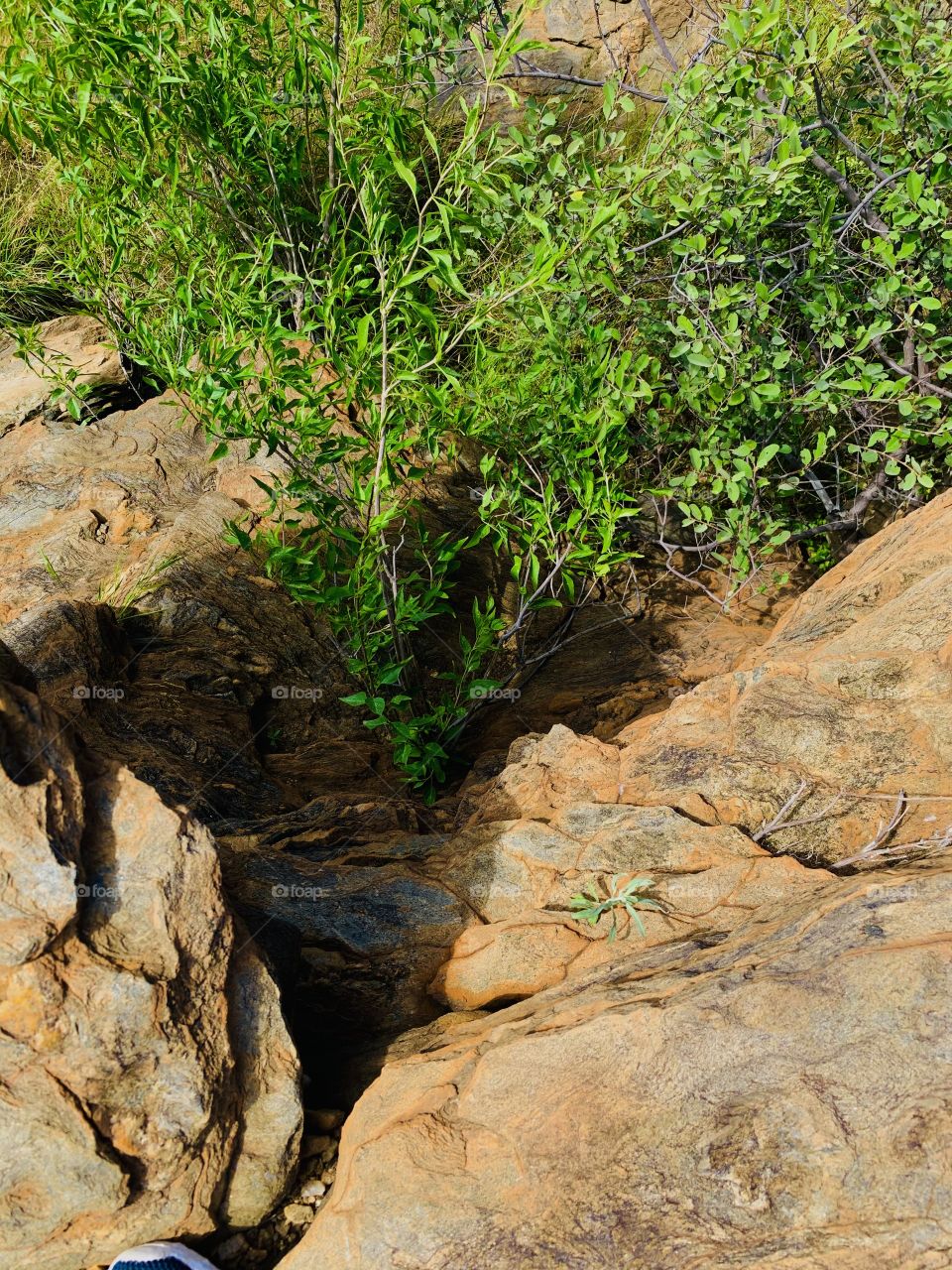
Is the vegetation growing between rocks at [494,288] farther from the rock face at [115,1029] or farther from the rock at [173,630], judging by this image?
the rock face at [115,1029]

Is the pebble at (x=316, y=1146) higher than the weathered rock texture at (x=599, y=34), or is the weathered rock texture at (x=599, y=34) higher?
the weathered rock texture at (x=599, y=34)

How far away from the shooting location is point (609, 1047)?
2375 millimetres

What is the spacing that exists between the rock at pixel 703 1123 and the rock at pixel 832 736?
23.1 inches

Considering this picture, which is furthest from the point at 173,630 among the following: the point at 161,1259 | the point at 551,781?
the point at 161,1259

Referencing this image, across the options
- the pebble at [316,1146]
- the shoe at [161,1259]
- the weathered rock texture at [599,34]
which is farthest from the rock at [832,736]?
the weathered rock texture at [599,34]

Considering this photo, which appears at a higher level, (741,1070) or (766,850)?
(741,1070)

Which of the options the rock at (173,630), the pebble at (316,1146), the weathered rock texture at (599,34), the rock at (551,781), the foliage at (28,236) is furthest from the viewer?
the weathered rock texture at (599,34)

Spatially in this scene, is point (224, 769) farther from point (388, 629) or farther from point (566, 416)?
point (566, 416)

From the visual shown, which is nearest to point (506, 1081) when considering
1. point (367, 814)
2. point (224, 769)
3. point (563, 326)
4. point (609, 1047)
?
point (609, 1047)

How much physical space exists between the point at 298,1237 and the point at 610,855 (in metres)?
1.31

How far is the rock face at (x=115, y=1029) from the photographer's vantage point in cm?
225

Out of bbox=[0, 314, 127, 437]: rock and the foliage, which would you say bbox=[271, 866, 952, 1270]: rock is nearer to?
bbox=[0, 314, 127, 437]: rock

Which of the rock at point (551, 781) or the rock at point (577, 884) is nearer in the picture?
the rock at point (577, 884)

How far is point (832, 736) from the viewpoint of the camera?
3.31 m
